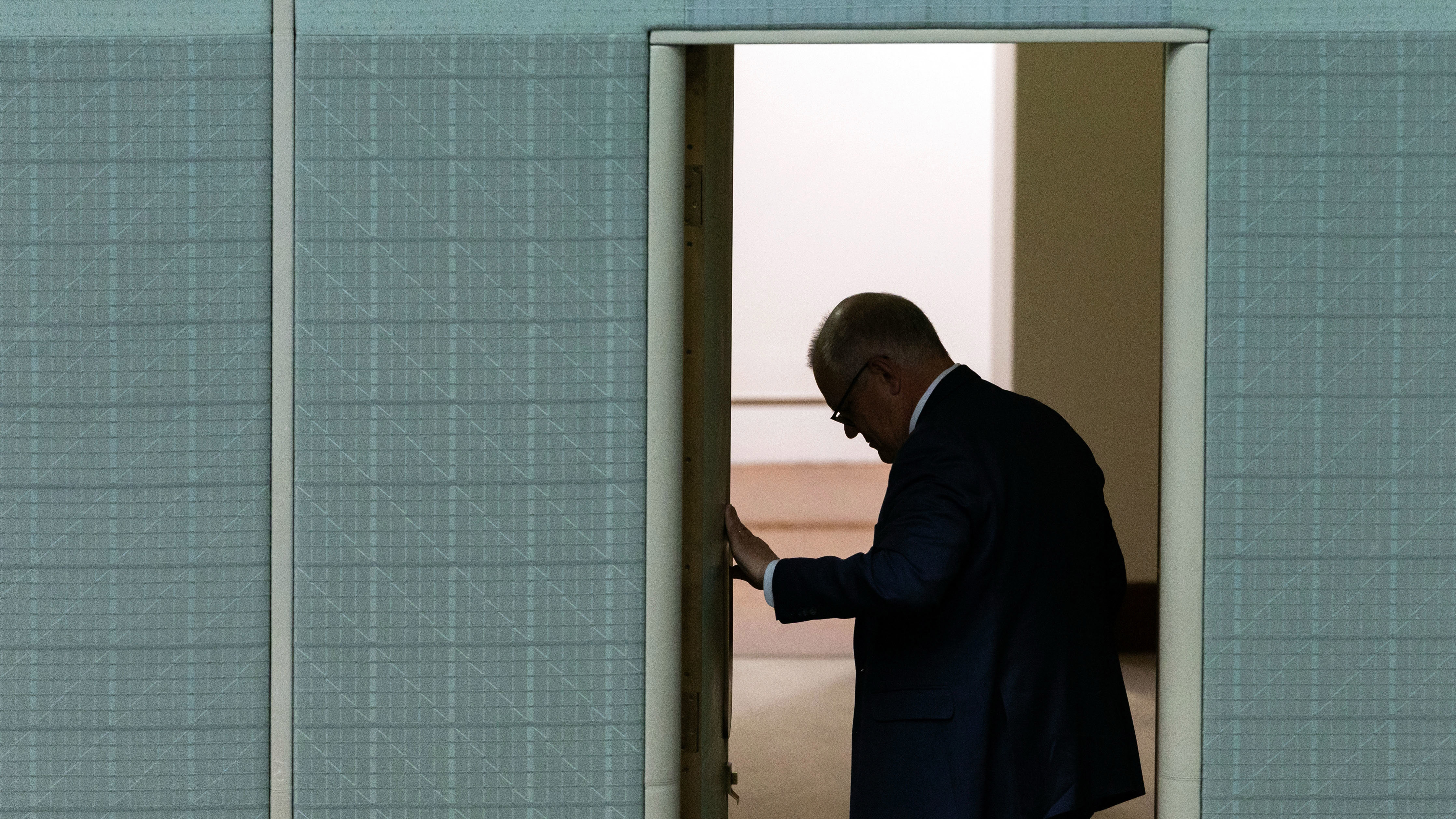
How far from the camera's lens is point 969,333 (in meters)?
8.80

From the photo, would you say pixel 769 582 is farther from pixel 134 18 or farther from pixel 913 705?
pixel 134 18

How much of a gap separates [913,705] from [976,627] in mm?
155

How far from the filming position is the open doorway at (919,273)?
539 centimetres

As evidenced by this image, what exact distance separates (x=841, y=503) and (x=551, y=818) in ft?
24.7

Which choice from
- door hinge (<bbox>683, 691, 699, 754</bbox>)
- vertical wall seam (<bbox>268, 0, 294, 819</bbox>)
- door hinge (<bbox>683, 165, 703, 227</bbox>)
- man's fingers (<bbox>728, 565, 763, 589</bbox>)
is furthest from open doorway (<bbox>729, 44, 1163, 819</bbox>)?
door hinge (<bbox>683, 691, 699, 754</bbox>)

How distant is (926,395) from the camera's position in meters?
1.94

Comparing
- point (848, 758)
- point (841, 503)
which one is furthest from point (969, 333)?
point (848, 758)

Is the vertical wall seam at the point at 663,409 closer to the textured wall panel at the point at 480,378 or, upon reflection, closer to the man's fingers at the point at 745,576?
the textured wall panel at the point at 480,378

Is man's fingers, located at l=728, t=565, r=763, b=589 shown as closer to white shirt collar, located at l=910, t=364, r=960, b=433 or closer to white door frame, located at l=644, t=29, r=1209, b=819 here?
white door frame, located at l=644, t=29, r=1209, b=819

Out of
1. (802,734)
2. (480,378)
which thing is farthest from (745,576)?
(802,734)

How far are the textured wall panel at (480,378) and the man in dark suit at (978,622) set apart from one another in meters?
0.33

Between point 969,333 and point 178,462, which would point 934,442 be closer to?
point 178,462

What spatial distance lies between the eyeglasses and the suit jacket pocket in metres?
0.44

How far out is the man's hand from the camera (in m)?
1.94
